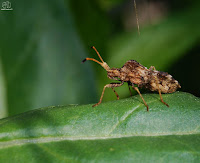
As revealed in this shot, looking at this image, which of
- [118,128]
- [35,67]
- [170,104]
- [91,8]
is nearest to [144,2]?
[91,8]

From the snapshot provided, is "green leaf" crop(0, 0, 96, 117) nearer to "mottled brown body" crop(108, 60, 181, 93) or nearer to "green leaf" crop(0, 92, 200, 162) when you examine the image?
"mottled brown body" crop(108, 60, 181, 93)

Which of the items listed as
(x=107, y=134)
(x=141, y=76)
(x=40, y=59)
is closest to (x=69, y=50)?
(x=40, y=59)

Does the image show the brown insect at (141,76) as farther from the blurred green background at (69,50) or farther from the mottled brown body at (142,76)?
the blurred green background at (69,50)

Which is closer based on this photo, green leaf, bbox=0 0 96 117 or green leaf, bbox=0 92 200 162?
green leaf, bbox=0 92 200 162

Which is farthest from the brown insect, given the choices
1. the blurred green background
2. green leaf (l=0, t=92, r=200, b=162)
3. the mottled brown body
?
green leaf (l=0, t=92, r=200, b=162)

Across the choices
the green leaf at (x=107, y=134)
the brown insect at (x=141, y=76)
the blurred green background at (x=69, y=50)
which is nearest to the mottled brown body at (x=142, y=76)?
the brown insect at (x=141, y=76)

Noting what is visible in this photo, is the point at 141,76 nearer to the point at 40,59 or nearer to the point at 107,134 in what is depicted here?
the point at 40,59

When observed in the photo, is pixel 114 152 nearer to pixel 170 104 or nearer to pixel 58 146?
pixel 58 146
